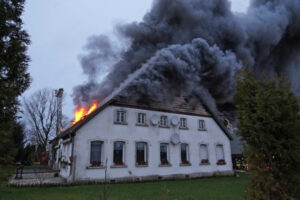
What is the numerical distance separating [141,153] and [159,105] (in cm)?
409

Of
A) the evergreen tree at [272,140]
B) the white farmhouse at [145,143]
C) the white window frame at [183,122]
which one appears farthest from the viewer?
the white window frame at [183,122]

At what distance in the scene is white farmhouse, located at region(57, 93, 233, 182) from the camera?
1244 centimetres

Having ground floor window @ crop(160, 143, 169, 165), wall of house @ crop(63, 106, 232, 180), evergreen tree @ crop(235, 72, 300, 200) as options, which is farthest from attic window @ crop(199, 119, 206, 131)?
evergreen tree @ crop(235, 72, 300, 200)

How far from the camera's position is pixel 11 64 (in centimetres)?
613

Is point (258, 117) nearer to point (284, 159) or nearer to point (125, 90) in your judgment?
point (284, 159)

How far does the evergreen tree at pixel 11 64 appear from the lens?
18.3 ft

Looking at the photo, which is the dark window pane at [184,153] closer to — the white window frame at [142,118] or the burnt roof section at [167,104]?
the burnt roof section at [167,104]

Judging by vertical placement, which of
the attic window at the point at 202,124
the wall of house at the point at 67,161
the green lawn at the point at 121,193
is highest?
the attic window at the point at 202,124

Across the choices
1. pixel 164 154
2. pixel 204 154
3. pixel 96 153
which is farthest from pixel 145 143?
pixel 204 154

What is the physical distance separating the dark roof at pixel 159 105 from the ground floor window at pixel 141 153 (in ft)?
9.23

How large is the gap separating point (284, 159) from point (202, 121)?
44.3 feet

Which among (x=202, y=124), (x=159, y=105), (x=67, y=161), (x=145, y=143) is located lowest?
(x=67, y=161)

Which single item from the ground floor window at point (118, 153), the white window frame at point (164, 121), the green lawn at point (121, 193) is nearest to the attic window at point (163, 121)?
the white window frame at point (164, 121)

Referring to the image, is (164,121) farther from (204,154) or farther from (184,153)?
(204,154)
